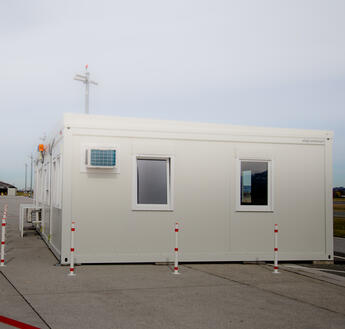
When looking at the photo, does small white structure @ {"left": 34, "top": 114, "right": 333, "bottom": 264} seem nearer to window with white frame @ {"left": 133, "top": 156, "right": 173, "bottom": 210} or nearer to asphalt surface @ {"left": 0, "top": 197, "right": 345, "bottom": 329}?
window with white frame @ {"left": 133, "top": 156, "right": 173, "bottom": 210}

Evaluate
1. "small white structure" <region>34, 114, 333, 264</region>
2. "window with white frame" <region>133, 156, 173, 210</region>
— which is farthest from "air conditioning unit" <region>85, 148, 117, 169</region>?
"window with white frame" <region>133, 156, 173, 210</region>

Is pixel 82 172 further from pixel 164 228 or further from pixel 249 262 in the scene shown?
pixel 249 262

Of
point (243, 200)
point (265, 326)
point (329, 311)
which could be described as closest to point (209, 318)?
point (265, 326)

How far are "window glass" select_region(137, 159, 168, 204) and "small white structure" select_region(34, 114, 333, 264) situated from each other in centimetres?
2

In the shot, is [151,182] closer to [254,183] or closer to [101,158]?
[101,158]

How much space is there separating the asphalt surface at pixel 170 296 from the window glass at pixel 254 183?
1.55 m

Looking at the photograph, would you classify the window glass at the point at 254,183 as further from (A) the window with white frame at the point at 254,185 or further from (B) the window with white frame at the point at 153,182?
(B) the window with white frame at the point at 153,182

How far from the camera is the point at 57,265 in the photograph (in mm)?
10266

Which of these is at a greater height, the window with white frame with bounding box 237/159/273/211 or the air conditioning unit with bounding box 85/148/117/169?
the air conditioning unit with bounding box 85/148/117/169

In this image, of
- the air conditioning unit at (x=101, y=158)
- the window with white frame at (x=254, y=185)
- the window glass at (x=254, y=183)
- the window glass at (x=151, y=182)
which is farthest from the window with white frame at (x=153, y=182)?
the window glass at (x=254, y=183)

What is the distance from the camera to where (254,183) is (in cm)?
1142

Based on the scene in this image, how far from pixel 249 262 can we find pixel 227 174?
210 centimetres

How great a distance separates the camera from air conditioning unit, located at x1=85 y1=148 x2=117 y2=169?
10.4 m

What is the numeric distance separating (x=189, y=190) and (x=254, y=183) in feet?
5.24
